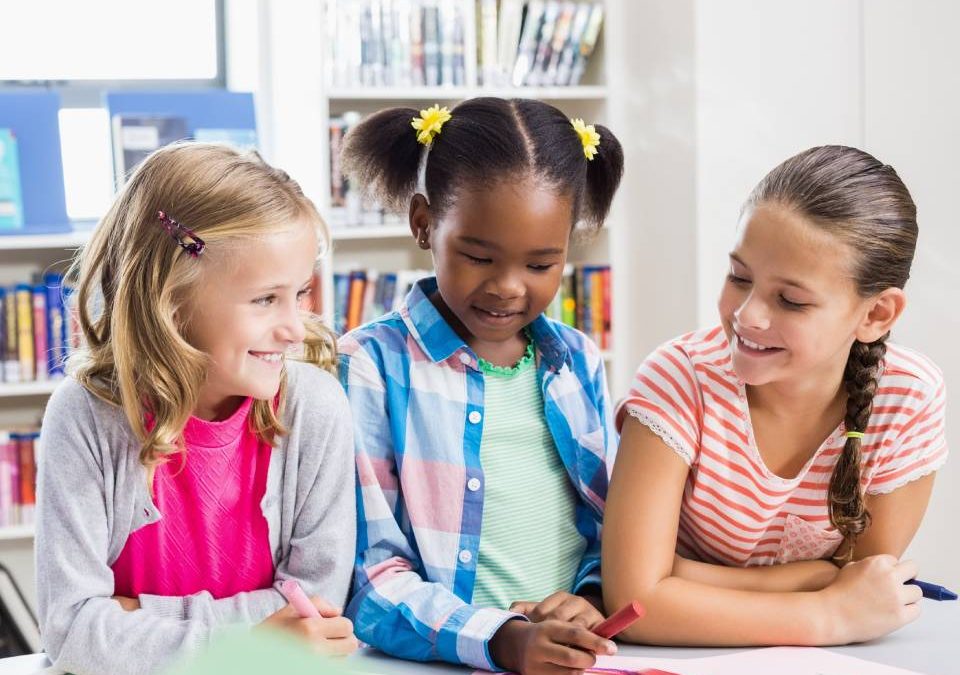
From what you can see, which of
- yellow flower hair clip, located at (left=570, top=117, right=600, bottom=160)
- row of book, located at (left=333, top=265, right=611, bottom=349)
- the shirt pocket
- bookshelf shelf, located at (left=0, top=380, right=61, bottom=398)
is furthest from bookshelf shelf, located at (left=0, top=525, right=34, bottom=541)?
the shirt pocket

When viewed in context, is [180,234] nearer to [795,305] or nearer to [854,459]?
[795,305]

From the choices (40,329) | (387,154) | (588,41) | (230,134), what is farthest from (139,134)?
(387,154)

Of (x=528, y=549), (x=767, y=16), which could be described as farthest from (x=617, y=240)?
(x=528, y=549)

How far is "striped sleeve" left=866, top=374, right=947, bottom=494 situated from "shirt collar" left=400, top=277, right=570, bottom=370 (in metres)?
0.37

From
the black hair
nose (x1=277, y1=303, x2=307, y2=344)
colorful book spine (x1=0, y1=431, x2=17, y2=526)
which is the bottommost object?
colorful book spine (x1=0, y1=431, x2=17, y2=526)

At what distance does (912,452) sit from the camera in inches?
48.3

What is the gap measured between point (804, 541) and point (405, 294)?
2021 millimetres

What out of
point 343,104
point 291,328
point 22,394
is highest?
point 343,104

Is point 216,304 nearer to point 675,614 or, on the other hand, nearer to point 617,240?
point 675,614

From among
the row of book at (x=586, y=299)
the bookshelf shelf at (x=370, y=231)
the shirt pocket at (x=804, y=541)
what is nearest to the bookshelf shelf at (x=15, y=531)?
the bookshelf shelf at (x=370, y=231)

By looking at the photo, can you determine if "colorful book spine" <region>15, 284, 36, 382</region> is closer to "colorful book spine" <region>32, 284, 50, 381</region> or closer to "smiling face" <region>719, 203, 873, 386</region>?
"colorful book spine" <region>32, 284, 50, 381</region>

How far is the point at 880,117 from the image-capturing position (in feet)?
10.3

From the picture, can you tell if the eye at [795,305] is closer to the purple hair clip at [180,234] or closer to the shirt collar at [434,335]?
the shirt collar at [434,335]

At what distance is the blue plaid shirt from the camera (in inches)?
46.0
